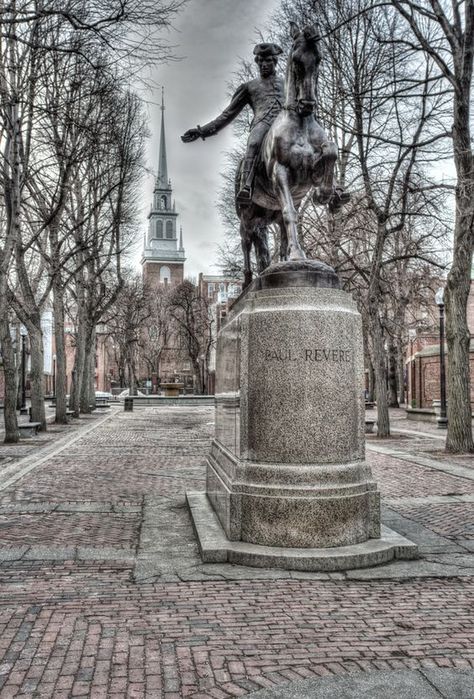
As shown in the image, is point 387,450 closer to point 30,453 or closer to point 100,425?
point 30,453

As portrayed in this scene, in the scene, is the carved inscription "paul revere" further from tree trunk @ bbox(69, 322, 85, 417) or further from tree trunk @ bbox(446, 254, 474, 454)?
tree trunk @ bbox(69, 322, 85, 417)

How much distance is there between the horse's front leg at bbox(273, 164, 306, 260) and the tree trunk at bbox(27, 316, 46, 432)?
16814 mm

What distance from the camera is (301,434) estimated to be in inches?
250

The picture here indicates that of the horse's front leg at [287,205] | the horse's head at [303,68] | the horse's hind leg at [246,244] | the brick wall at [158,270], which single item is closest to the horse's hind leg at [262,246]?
the horse's hind leg at [246,244]

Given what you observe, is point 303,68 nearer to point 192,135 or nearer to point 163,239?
point 192,135

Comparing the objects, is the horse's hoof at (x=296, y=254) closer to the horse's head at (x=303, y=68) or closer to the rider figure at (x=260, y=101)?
the rider figure at (x=260, y=101)

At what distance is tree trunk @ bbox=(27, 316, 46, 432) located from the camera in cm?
2247

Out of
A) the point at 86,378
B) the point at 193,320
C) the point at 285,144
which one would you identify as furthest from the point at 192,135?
the point at 193,320

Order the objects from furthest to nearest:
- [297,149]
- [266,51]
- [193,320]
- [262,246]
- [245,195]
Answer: [193,320]
[262,246]
[266,51]
[245,195]
[297,149]

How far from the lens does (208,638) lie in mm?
4285

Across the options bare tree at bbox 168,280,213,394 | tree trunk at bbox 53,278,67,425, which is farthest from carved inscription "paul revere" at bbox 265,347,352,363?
bare tree at bbox 168,280,213,394

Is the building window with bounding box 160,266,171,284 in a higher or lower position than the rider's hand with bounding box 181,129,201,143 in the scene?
higher

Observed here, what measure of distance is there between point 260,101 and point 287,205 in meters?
1.68

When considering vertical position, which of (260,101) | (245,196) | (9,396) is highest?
(260,101)
